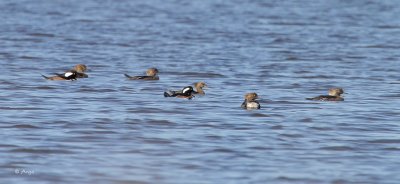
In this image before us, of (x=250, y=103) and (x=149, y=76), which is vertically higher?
(x=250, y=103)

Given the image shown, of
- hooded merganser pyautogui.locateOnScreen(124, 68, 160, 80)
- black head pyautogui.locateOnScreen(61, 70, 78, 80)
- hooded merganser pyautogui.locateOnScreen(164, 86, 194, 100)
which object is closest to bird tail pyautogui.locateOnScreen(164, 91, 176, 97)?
hooded merganser pyautogui.locateOnScreen(164, 86, 194, 100)

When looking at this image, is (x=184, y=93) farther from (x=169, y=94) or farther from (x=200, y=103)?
(x=200, y=103)

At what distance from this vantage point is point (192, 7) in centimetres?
5306

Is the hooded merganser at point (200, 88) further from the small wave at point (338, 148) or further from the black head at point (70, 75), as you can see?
the small wave at point (338, 148)

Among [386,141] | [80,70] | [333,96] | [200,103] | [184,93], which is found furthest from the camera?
[80,70]

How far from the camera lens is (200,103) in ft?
70.5

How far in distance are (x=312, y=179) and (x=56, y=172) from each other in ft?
9.57

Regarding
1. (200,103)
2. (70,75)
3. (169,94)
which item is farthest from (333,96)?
(70,75)

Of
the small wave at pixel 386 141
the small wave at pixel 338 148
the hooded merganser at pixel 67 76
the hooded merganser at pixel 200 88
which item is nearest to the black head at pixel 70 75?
the hooded merganser at pixel 67 76

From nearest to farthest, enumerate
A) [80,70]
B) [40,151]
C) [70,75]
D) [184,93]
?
[40,151], [184,93], [70,75], [80,70]

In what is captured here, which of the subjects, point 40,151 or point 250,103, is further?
point 250,103

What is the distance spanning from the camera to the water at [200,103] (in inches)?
572

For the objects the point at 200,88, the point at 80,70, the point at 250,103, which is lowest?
the point at 80,70

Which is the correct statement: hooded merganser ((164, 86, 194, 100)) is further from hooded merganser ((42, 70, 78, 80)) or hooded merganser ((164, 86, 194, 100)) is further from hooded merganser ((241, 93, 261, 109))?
hooded merganser ((42, 70, 78, 80))
